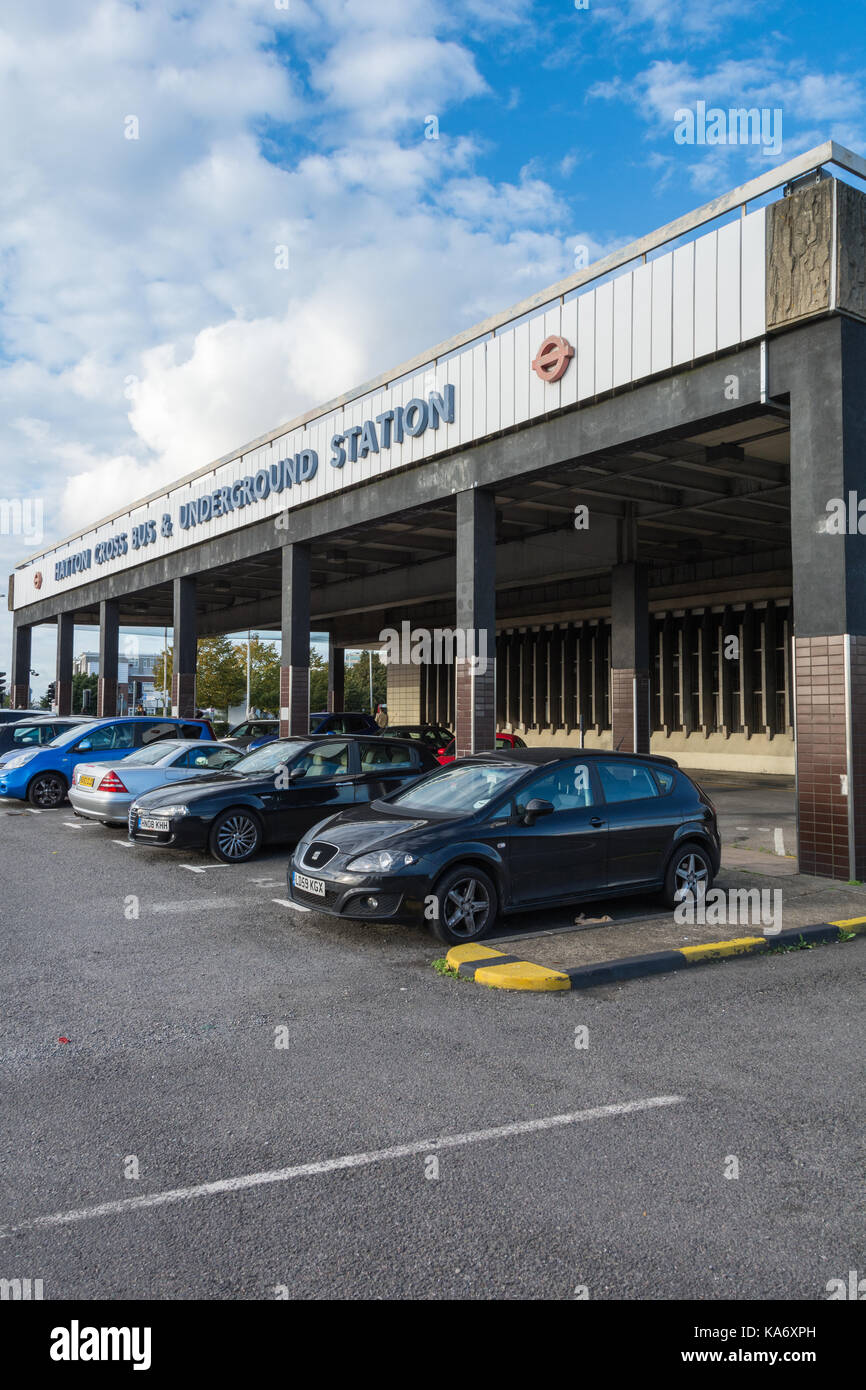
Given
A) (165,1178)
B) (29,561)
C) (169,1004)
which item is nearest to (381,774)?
(169,1004)

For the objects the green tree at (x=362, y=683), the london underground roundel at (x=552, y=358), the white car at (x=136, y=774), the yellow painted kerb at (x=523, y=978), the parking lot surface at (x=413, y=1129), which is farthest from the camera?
the green tree at (x=362, y=683)

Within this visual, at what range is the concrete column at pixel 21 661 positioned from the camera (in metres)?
41.7

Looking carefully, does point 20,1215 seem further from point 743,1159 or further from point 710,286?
point 710,286

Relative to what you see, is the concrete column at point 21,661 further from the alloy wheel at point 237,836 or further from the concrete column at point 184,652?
the alloy wheel at point 237,836

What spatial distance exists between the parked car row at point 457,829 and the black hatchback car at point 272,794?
0.02 meters

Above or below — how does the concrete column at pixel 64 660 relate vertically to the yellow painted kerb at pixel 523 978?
above

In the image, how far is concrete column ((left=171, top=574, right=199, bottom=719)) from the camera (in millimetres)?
26922

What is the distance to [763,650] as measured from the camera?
25781 millimetres

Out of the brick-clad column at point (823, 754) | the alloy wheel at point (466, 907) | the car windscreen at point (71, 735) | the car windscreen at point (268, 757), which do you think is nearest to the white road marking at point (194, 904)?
the alloy wheel at point (466, 907)

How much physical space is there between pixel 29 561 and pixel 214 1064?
40.4 m

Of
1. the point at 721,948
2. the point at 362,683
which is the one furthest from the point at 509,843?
the point at 362,683

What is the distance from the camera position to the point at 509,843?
7.75 m

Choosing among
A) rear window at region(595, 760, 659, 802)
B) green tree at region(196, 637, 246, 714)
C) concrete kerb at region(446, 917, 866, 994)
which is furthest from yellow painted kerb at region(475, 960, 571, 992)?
green tree at region(196, 637, 246, 714)
